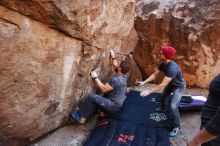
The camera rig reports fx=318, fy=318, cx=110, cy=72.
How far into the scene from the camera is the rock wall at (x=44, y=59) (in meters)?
3.39

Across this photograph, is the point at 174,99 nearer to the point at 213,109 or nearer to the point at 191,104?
the point at 191,104

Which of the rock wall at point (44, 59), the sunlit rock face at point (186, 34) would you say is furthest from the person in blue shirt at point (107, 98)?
the sunlit rock face at point (186, 34)

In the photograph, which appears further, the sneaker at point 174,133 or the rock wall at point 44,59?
the sneaker at point 174,133

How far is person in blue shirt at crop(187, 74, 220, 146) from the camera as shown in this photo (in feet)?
6.81

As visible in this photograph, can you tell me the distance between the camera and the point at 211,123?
208 centimetres

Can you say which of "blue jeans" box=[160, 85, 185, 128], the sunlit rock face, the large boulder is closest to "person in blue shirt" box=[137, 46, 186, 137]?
"blue jeans" box=[160, 85, 185, 128]

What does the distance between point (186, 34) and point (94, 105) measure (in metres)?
3.01

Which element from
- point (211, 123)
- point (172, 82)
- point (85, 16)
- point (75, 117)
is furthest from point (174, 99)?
point (211, 123)

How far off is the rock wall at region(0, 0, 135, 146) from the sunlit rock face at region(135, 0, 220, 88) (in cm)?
240

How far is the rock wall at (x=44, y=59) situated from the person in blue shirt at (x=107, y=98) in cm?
15

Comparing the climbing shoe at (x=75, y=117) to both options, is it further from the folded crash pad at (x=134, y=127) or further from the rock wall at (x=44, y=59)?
the folded crash pad at (x=134, y=127)

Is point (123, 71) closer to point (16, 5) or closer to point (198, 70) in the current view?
point (16, 5)

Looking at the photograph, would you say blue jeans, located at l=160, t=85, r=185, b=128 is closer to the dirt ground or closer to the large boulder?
the dirt ground

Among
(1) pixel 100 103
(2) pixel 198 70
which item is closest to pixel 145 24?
(2) pixel 198 70
